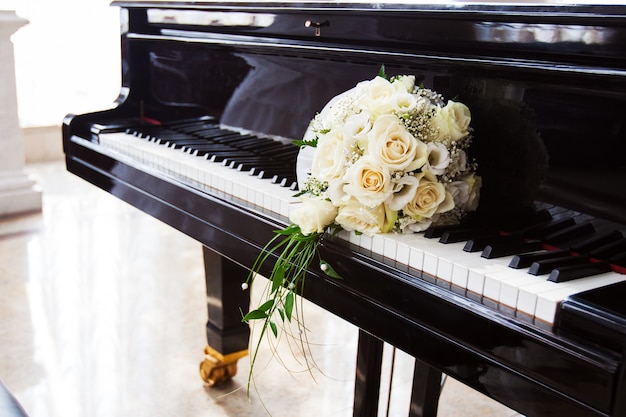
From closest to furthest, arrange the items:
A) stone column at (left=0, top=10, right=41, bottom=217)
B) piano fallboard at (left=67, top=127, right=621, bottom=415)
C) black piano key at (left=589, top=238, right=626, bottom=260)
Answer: piano fallboard at (left=67, top=127, right=621, bottom=415), black piano key at (left=589, top=238, right=626, bottom=260), stone column at (left=0, top=10, right=41, bottom=217)

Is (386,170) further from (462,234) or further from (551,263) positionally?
(551,263)

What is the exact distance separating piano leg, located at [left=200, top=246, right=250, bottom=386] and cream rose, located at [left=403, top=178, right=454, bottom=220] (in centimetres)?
Result: 109

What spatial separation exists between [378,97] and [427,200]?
0.23 metres

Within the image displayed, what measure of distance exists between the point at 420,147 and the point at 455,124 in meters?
0.09

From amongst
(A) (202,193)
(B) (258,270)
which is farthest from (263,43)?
(B) (258,270)

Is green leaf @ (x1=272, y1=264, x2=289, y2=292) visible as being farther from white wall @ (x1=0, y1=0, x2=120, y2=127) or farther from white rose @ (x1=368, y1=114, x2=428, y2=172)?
white wall @ (x1=0, y1=0, x2=120, y2=127)

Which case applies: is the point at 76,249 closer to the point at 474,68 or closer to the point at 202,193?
the point at 202,193

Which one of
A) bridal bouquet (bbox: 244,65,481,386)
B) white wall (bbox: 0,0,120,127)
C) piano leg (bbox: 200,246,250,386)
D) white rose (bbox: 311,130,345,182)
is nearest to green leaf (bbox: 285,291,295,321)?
bridal bouquet (bbox: 244,65,481,386)

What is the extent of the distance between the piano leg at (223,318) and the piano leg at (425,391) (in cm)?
78

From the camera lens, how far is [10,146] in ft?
14.5

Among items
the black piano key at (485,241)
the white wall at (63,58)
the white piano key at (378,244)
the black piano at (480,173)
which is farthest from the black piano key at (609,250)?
the white wall at (63,58)

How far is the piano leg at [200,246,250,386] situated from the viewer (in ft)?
7.66

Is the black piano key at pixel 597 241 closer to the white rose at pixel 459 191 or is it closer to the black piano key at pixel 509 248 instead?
the black piano key at pixel 509 248

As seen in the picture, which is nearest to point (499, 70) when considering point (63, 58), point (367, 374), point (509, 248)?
point (509, 248)
